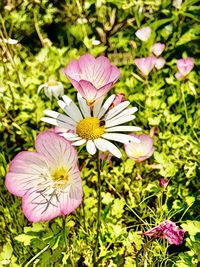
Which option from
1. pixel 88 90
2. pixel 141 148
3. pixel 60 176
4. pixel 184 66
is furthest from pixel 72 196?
pixel 184 66

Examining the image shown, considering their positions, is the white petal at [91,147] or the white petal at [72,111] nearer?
the white petal at [91,147]

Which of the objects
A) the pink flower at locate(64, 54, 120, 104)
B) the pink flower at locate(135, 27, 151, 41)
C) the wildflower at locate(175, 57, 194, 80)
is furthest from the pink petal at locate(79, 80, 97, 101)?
the pink flower at locate(135, 27, 151, 41)

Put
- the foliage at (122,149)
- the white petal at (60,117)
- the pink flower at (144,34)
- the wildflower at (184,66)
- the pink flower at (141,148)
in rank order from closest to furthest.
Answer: the white petal at (60,117)
the foliage at (122,149)
the pink flower at (141,148)
the wildflower at (184,66)
the pink flower at (144,34)

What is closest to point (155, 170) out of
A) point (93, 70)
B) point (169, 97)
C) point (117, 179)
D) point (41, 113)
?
point (117, 179)

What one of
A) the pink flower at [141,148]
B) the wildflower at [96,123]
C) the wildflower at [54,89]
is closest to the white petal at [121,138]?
the wildflower at [96,123]

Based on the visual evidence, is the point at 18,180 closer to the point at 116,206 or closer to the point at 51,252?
the point at 51,252

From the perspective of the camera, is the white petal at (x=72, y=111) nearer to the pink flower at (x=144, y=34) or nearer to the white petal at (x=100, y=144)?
the white petal at (x=100, y=144)
